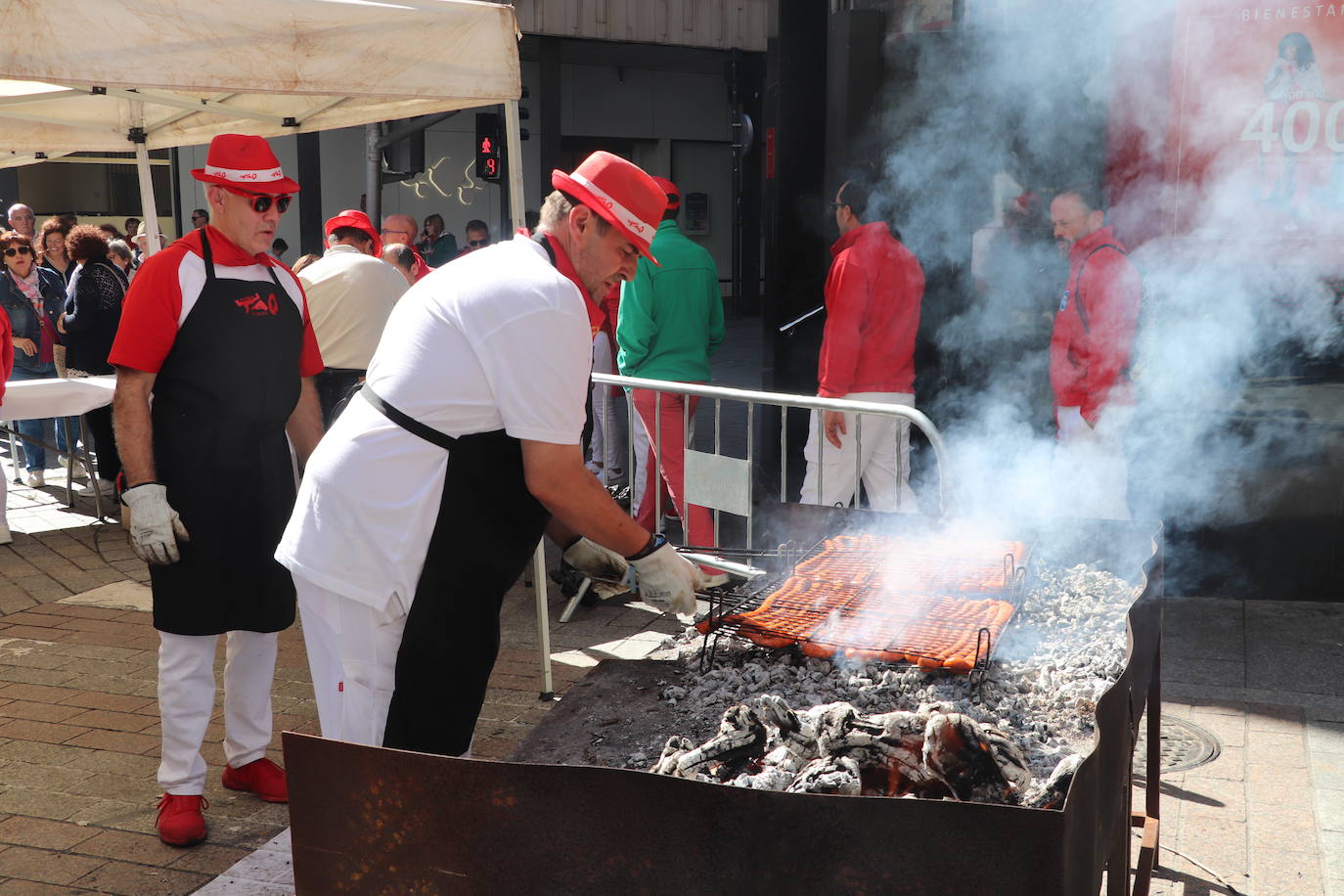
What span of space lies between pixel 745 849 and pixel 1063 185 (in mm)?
5299

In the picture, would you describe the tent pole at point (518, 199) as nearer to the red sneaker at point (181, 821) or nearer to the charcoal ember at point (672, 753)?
the red sneaker at point (181, 821)

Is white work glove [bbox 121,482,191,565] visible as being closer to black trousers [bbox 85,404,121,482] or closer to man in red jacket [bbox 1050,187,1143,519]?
man in red jacket [bbox 1050,187,1143,519]

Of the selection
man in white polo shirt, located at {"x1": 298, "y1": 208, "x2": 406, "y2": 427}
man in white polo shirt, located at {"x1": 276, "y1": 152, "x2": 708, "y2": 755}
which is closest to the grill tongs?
man in white polo shirt, located at {"x1": 276, "y1": 152, "x2": 708, "y2": 755}

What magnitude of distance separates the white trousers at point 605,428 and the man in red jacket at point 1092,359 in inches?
118

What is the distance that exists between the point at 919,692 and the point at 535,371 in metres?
1.29

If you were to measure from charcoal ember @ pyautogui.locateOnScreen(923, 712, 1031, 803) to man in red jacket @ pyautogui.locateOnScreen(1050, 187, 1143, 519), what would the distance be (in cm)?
357

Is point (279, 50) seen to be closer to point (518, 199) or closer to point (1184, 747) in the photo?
point (518, 199)

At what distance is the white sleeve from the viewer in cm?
244

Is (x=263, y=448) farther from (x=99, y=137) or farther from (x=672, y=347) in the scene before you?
(x=99, y=137)

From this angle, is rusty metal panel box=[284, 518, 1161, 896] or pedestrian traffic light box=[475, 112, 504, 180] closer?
rusty metal panel box=[284, 518, 1161, 896]

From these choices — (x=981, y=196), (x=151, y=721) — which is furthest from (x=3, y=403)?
(x=981, y=196)

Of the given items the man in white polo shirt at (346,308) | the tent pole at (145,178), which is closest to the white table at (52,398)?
the tent pole at (145,178)

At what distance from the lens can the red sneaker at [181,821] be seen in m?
3.72

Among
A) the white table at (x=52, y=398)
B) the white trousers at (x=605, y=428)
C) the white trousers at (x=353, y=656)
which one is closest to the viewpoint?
the white trousers at (x=353, y=656)
